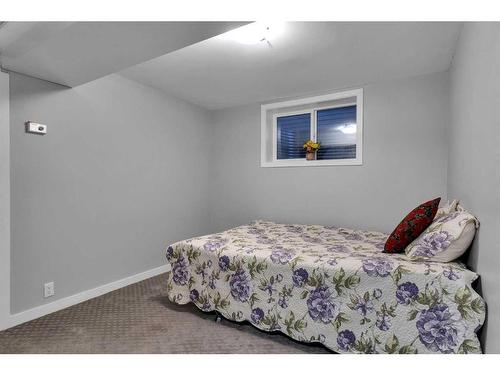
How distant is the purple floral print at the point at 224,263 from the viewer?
7.44ft

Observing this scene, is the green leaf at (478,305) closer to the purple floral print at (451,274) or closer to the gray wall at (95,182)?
the purple floral print at (451,274)

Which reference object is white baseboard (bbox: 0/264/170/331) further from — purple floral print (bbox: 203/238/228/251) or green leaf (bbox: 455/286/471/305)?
green leaf (bbox: 455/286/471/305)

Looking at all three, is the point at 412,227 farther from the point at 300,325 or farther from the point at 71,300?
the point at 71,300

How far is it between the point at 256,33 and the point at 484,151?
5.51 ft

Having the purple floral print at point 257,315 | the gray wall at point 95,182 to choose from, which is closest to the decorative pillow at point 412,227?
the purple floral print at point 257,315

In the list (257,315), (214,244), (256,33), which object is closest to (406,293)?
(257,315)

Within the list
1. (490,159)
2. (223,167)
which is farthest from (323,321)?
(223,167)

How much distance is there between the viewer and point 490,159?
4.17 ft

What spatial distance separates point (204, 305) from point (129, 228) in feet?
4.45

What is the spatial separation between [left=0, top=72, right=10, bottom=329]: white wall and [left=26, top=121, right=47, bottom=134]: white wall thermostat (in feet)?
0.45

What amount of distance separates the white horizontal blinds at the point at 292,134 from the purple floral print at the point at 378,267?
7.48 feet

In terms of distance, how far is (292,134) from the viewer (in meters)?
3.98

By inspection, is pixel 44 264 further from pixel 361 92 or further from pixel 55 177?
pixel 361 92

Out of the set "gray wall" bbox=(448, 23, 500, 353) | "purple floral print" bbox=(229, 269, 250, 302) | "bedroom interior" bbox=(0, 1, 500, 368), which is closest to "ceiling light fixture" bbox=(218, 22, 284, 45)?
"bedroom interior" bbox=(0, 1, 500, 368)
